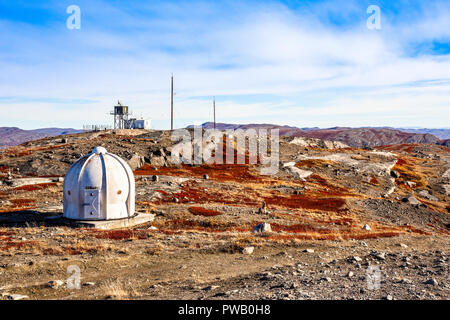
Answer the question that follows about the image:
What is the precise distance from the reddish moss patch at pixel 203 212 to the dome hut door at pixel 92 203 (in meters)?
8.82

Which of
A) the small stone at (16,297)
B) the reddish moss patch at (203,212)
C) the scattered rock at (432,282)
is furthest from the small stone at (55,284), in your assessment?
the reddish moss patch at (203,212)

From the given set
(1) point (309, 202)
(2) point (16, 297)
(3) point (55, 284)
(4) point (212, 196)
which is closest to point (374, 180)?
(1) point (309, 202)

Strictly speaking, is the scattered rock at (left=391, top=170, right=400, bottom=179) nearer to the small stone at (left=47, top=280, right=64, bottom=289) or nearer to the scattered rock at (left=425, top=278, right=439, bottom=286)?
the scattered rock at (left=425, top=278, right=439, bottom=286)

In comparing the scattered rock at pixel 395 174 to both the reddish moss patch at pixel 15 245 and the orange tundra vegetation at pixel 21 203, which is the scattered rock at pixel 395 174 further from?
the reddish moss patch at pixel 15 245

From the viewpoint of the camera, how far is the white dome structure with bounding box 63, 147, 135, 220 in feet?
80.7

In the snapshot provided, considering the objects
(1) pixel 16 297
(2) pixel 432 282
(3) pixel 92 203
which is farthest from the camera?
(3) pixel 92 203

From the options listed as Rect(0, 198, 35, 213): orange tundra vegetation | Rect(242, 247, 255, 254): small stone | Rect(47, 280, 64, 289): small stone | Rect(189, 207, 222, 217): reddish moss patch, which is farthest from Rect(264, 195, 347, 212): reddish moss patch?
Rect(47, 280, 64, 289): small stone

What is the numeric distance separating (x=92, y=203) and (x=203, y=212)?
1001 cm

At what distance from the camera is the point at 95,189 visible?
24.6 m

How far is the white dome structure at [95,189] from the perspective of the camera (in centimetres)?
2459

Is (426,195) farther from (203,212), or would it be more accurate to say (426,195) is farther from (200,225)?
(200,225)

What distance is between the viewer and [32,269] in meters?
14.9
